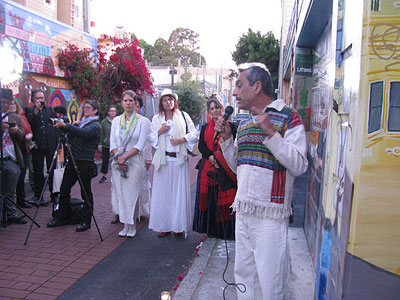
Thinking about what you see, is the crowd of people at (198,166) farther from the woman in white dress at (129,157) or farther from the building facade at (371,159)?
the building facade at (371,159)

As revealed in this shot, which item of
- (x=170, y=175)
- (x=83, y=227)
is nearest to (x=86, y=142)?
(x=83, y=227)

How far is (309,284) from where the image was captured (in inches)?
143

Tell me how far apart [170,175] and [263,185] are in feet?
9.66

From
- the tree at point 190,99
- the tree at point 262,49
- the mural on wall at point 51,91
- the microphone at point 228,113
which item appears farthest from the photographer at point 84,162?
the tree at point 262,49

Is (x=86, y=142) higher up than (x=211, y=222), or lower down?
higher up

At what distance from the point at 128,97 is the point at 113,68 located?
778 centimetres

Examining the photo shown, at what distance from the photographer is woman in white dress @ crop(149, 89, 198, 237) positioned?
204 inches

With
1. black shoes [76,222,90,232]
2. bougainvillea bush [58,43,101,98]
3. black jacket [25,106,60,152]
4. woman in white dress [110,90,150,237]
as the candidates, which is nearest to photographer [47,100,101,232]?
black shoes [76,222,90,232]

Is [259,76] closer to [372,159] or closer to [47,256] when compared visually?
[372,159]

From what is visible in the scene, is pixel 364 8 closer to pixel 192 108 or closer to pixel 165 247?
pixel 165 247

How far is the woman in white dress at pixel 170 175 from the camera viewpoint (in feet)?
17.0

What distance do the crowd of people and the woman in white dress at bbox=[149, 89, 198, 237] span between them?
0.01m

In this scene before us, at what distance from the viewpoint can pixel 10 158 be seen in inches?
228

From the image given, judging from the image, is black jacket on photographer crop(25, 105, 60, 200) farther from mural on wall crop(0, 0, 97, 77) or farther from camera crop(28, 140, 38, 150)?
mural on wall crop(0, 0, 97, 77)
